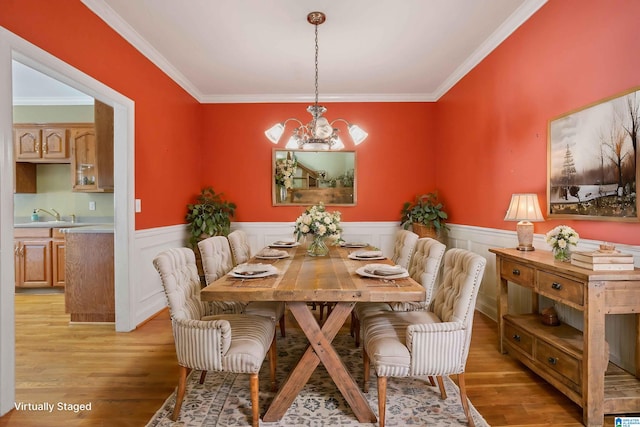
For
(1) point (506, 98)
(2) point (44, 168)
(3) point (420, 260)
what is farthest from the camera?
(2) point (44, 168)

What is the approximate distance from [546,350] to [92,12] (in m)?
4.19

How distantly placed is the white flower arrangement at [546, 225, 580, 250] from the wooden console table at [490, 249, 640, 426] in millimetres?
114

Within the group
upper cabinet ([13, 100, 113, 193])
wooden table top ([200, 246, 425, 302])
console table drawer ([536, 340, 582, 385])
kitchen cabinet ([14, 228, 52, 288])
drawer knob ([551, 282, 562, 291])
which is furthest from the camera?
upper cabinet ([13, 100, 113, 193])

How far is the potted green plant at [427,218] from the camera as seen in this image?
470 centimetres

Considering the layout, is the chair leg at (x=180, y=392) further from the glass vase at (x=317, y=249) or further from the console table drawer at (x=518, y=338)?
the console table drawer at (x=518, y=338)

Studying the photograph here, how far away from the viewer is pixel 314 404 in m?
2.08

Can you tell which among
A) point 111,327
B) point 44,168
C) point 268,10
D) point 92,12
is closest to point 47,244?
point 44,168

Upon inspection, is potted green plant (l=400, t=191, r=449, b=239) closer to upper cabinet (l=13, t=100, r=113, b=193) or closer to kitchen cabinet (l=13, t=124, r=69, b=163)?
upper cabinet (l=13, t=100, r=113, b=193)

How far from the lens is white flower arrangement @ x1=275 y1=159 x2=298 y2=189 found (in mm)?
5191

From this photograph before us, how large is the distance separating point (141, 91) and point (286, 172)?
2.19m

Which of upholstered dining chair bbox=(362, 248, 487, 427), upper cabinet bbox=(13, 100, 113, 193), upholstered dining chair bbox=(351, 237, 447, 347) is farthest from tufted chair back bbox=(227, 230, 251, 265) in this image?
upper cabinet bbox=(13, 100, 113, 193)

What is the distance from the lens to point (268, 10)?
116 inches

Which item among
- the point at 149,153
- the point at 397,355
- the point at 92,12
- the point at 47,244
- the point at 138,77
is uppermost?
the point at 92,12

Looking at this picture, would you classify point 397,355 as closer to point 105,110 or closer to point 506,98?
point 506,98
